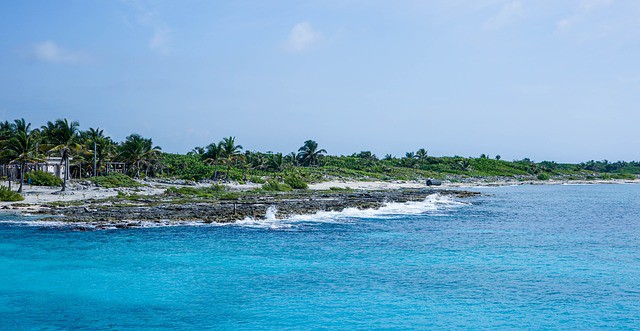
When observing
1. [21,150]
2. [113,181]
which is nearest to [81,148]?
[113,181]

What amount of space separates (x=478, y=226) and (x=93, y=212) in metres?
34.0

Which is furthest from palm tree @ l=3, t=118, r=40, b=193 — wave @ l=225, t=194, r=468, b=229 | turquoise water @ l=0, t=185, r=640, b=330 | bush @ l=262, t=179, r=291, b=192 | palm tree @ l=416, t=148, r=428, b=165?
palm tree @ l=416, t=148, r=428, b=165

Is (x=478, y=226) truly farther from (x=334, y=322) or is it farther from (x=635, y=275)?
(x=334, y=322)

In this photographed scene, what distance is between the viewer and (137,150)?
3216 inches

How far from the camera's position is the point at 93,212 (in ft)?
153

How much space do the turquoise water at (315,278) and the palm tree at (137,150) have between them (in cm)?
4030

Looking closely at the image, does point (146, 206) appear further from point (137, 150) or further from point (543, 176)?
point (543, 176)

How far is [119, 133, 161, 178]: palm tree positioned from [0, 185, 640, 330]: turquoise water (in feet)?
132

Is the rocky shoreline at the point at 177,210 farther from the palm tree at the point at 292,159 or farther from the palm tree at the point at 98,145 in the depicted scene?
the palm tree at the point at 292,159

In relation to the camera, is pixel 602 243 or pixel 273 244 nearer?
pixel 273 244

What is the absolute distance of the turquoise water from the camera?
18672mm

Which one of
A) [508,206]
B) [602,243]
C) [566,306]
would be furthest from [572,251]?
[508,206]

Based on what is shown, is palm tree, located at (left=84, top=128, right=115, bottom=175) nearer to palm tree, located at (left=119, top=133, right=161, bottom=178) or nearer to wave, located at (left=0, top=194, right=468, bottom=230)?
palm tree, located at (left=119, top=133, right=161, bottom=178)

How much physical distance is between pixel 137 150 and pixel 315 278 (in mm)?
64272
